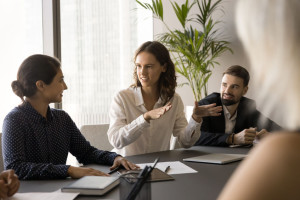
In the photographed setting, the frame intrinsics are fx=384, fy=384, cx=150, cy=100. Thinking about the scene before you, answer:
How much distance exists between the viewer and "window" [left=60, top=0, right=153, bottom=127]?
4.52 metres

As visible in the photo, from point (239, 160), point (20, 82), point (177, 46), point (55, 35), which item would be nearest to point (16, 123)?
point (20, 82)

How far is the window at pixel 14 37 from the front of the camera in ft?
12.8

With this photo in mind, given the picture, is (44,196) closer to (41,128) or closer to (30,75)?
(41,128)

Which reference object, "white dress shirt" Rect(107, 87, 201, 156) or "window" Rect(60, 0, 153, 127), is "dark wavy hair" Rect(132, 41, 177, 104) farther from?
"window" Rect(60, 0, 153, 127)

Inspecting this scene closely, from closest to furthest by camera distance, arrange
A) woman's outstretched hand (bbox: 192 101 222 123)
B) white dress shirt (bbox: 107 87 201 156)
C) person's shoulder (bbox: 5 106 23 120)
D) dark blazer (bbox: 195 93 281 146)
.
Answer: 1. person's shoulder (bbox: 5 106 23 120)
2. woman's outstretched hand (bbox: 192 101 222 123)
3. white dress shirt (bbox: 107 87 201 156)
4. dark blazer (bbox: 195 93 281 146)

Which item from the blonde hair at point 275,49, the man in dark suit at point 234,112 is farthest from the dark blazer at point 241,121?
the blonde hair at point 275,49

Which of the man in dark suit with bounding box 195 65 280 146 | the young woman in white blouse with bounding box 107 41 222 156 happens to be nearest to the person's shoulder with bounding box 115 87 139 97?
the young woman in white blouse with bounding box 107 41 222 156

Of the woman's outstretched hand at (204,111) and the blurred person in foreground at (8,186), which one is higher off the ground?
the woman's outstretched hand at (204,111)

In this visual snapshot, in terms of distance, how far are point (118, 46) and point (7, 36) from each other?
1.51 m

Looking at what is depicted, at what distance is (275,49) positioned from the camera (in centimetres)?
64

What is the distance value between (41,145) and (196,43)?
9.71 feet

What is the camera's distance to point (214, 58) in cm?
516

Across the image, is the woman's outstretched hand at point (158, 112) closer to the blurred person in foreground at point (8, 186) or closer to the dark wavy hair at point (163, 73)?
the dark wavy hair at point (163, 73)

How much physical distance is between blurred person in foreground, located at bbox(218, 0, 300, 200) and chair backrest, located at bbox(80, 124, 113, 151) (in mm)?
2441
